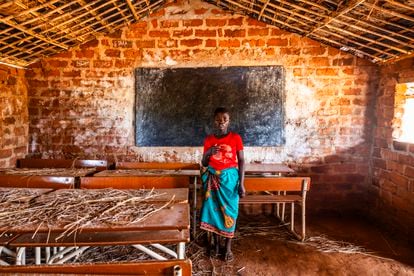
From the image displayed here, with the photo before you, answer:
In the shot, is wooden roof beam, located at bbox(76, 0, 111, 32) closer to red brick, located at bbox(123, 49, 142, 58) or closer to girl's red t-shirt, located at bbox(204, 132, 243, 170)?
red brick, located at bbox(123, 49, 142, 58)

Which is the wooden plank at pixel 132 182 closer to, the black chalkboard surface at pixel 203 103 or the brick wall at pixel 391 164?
the black chalkboard surface at pixel 203 103

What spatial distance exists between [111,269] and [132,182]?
76.1 inches

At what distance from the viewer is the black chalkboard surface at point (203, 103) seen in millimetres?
5055

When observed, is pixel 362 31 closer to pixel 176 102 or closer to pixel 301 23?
pixel 301 23

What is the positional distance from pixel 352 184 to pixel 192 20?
3.68 metres

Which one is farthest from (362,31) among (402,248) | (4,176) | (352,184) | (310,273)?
(4,176)

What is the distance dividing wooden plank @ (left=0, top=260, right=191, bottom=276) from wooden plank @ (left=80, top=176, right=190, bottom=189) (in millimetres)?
1803

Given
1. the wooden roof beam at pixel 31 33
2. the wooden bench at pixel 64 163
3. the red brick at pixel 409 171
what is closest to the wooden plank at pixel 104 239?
the wooden bench at pixel 64 163

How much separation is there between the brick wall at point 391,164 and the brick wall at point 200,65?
8.6 inches

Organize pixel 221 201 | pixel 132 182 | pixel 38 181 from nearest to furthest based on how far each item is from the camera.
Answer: pixel 132 182 < pixel 38 181 < pixel 221 201

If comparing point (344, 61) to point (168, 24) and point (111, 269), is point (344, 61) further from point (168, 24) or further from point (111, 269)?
point (111, 269)

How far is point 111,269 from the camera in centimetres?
138

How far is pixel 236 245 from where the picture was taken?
4059 mm

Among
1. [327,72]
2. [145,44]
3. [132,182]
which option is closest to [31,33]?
[145,44]
